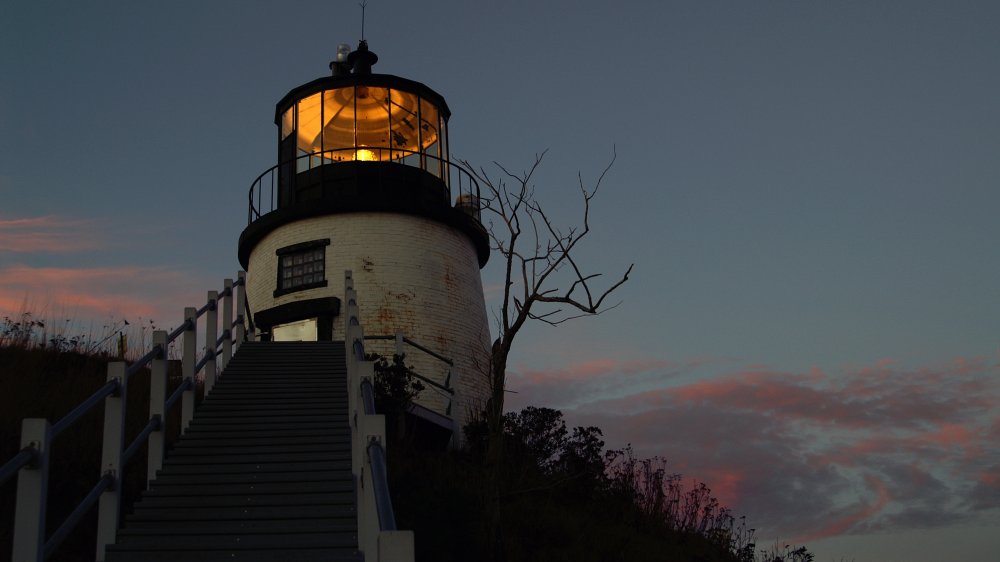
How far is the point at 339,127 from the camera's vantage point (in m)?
20.9

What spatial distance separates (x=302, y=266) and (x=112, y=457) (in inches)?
491

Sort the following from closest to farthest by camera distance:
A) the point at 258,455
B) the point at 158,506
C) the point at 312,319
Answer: the point at 158,506 < the point at 258,455 < the point at 312,319

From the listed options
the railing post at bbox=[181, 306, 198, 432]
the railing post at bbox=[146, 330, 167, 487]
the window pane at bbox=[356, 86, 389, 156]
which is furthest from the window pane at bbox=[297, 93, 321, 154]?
the railing post at bbox=[146, 330, 167, 487]

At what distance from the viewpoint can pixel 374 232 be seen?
18.7 meters

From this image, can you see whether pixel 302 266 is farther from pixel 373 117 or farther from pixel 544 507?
pixel 544 507

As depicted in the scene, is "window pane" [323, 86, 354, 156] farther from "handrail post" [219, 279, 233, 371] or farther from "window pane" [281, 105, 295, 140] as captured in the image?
"handrail post" [219, 279, 233, 371]

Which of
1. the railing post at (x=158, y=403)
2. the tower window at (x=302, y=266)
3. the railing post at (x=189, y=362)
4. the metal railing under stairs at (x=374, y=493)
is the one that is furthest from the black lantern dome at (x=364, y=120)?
the metal railing under stairs at (x=374, y=493)

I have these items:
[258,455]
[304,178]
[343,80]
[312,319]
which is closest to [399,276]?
[312,319]

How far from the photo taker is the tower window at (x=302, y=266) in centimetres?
1884

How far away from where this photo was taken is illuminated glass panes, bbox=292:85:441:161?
2022cm

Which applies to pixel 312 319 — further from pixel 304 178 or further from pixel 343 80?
pixel 343 80

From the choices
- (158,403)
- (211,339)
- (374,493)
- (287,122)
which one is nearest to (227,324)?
(211,339)

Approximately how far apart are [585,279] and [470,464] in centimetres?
348

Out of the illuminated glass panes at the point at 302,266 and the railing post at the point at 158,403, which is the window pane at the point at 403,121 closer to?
the illuminated glass panes at the point at 302,266
